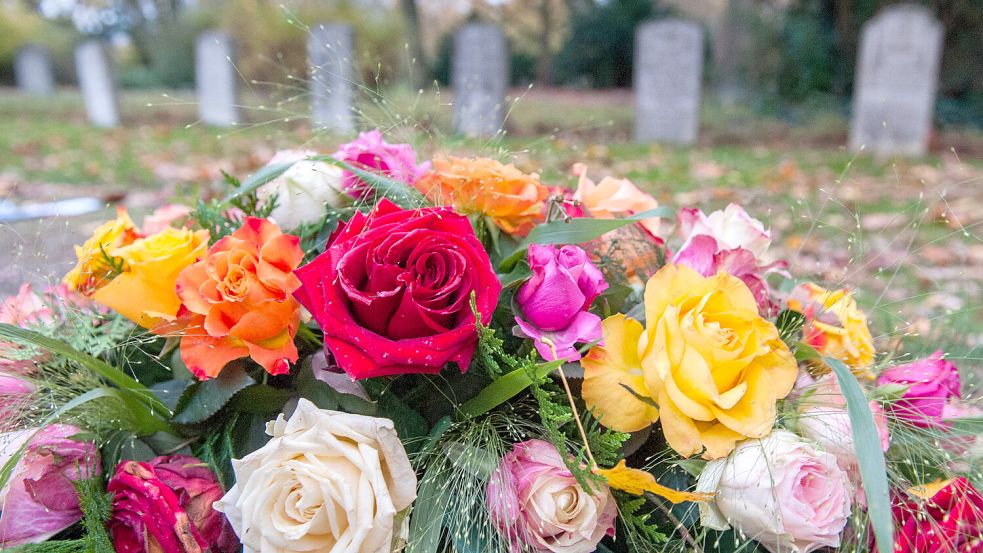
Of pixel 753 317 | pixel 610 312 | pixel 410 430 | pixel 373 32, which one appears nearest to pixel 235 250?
pixel 410 430

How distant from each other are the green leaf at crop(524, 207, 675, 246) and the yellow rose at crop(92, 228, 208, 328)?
1.15 ft

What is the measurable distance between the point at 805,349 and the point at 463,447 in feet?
1.22

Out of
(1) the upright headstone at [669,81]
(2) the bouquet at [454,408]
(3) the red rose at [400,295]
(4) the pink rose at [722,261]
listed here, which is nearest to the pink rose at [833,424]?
(2) the bouquet at [454,408]

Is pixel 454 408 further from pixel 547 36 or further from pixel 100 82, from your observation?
pixel 547 36

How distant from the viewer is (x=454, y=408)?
748 millimetres

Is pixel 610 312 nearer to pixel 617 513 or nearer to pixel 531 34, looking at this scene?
pixel 617 513

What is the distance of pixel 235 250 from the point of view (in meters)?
0.73

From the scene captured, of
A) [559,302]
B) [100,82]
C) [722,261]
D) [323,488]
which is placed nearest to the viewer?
[323,488]

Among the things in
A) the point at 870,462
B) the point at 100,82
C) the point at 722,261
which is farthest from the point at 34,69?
the point at 870,462

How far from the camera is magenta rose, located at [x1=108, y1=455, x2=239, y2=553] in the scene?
2.21ft

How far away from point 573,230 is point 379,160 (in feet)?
0.88

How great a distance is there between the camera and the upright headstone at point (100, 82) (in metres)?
10.4

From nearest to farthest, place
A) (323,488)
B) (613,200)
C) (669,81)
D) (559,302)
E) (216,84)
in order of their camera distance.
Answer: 1. (323,488)
2. (559,302)
3. (613,200)
4. (669,81)
5. (216,84)

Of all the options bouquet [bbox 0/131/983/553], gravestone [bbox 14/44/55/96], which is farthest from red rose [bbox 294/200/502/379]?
gravestone [bbox 14/44/55/96]
